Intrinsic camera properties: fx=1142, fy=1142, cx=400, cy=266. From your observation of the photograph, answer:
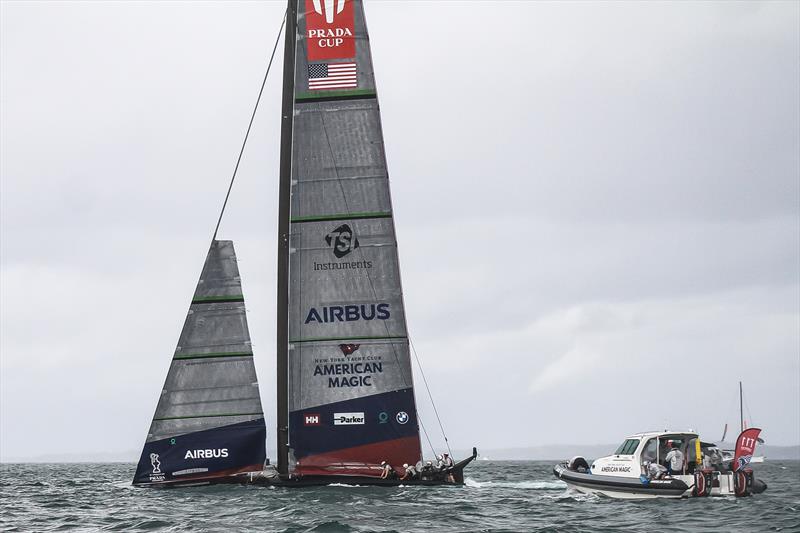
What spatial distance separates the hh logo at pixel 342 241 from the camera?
125 ft

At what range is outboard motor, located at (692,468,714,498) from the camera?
34.2 metres

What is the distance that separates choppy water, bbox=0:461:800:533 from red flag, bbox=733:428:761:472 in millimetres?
1189

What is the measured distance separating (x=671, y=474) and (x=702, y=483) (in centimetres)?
112

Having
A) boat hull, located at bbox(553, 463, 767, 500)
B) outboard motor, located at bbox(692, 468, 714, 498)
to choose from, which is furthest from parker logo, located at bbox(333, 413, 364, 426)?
outboard motor, located at bbox(692, 468, 714, 498)

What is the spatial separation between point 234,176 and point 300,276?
16.2 ft

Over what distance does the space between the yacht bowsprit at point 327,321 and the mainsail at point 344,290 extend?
34 mm

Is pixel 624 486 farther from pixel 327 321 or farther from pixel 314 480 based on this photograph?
pixel 327 321

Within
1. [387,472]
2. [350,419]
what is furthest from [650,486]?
[350,419]

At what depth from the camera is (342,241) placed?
3803 centimetres

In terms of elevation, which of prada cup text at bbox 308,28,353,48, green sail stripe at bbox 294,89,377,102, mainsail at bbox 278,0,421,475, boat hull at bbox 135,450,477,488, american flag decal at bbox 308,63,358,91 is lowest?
boat hull at bbox 135,450,477,488

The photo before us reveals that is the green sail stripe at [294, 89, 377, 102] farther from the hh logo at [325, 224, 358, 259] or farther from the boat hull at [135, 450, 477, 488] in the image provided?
the boat hull at [135, 450, 477, 488]

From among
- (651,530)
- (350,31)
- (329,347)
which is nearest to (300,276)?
(329,347)

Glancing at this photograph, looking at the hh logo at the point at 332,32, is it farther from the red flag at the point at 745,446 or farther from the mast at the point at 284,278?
the red flag at the point at 745,446

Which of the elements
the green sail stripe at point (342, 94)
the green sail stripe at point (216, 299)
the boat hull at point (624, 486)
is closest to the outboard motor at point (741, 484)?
the boat hull at point (624, 486)
